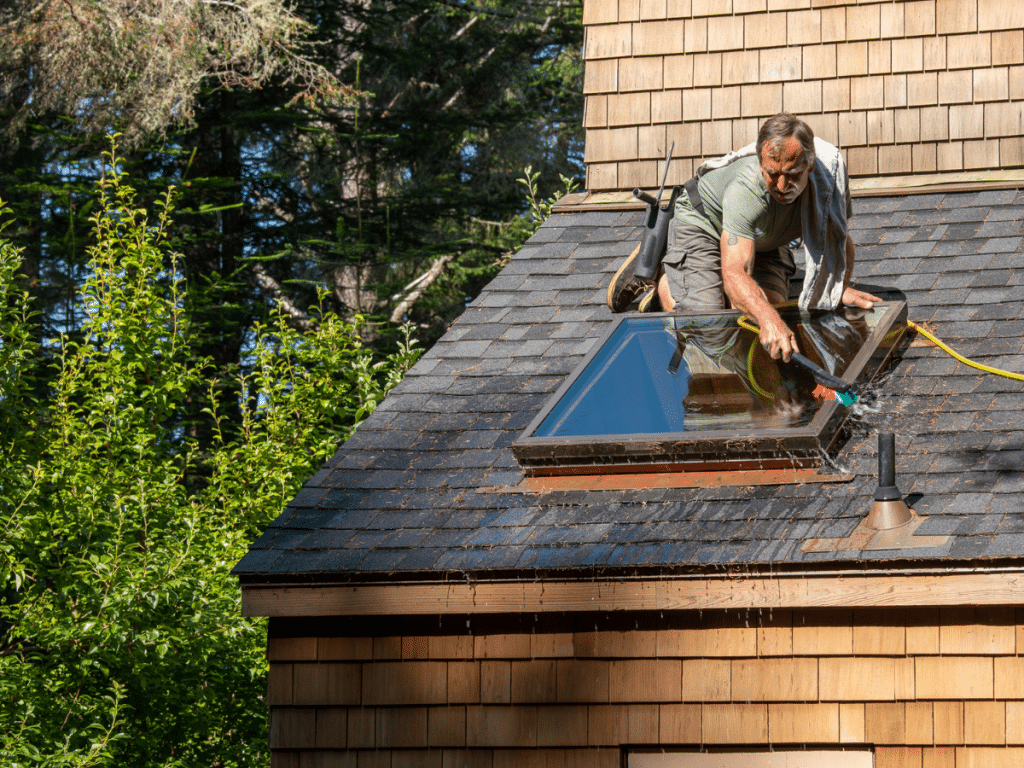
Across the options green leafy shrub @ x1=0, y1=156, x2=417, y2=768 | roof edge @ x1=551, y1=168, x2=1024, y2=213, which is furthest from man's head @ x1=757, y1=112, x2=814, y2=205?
green leafy shrub @ x1=0, y1=156, x2=417, y2=768

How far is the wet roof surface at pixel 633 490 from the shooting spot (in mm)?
5332

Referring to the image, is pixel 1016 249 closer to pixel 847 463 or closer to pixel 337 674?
pixel 847 463

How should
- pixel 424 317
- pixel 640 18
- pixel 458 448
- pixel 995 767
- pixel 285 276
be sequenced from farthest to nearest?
1. pixel 424 317
2. pixel 285 276
3. pixel 640 18
4. pixel 458 448
5. pixel 995 767

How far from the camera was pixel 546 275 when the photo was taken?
793 centimetres

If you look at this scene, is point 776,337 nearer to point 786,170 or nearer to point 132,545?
point 786,170

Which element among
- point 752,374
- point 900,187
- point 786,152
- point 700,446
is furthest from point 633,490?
point 900,187

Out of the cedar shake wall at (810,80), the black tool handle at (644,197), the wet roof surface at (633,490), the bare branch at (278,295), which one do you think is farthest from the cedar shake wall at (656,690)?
the bare branch at (278,295)

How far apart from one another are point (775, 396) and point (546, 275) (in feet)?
7.94

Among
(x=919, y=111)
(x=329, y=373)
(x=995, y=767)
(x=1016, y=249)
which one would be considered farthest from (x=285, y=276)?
(x=995, y=767)

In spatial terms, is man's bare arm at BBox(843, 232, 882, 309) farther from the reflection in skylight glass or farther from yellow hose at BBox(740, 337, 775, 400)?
yellow hose at BBox(740, 337, 775, 400)

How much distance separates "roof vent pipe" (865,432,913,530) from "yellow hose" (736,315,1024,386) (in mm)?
1070

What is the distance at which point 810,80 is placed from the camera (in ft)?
28.9

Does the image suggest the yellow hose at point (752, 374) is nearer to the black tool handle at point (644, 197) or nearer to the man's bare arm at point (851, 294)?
the man's bare arm at point (851, 294)

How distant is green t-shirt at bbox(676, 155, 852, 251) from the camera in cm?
611
